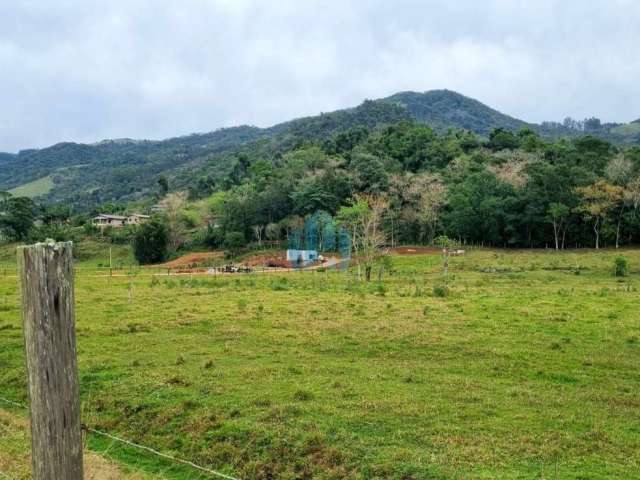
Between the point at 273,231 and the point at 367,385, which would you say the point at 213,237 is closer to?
the point at 273,231

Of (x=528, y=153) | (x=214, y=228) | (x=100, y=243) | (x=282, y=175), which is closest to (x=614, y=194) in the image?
(x=528, y=153)

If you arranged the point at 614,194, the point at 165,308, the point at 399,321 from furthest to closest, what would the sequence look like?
the point at 614,194 → the point at 165,308 → the point at 399,321

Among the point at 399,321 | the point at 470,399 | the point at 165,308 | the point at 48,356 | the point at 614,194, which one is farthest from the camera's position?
the point at 614,194

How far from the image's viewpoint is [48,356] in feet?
9.89

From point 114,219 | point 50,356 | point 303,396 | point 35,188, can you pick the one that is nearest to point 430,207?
point 114,219

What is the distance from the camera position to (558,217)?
5694cm

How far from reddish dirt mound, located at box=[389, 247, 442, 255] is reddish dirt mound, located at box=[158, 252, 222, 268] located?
21243 millimetres

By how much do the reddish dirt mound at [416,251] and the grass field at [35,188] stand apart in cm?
14766

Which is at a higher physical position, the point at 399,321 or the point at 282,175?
the point at 282,175

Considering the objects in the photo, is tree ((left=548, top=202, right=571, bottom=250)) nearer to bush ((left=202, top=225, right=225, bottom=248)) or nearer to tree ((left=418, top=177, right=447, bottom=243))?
tree ((left=418, top=177, right=447, bottom=243))

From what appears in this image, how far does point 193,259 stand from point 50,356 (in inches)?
2446

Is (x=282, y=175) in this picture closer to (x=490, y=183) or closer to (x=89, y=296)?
(x=490, y=183)

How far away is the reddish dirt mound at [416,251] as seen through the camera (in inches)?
2300

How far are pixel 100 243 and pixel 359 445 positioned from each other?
7539 centimetres
